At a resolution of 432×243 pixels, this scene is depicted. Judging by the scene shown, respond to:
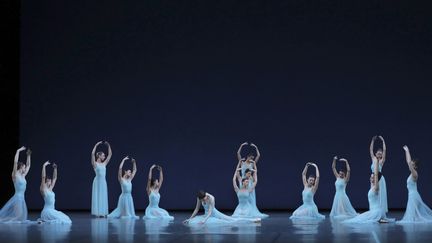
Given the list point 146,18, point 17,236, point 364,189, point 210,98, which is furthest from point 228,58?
point 17,236

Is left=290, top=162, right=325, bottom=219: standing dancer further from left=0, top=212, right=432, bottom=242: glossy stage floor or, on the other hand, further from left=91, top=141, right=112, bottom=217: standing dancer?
left=91, top=141, right=112, bottom=217: standing dancer

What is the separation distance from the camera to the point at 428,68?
1471 cm

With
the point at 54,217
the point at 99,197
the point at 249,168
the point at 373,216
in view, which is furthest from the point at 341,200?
the point at 54,217

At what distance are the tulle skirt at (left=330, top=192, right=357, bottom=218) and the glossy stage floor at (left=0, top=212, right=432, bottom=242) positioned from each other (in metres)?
2.85

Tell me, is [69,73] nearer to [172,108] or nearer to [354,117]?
[172,108]

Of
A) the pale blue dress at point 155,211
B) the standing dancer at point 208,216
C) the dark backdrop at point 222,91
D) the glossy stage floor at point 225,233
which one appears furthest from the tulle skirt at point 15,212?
the dark backdrop at point 222,91

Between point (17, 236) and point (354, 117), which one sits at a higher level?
point (354, 117)

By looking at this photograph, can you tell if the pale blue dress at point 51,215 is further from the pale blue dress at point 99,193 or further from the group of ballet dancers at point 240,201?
the pale blue dress at point 99,193

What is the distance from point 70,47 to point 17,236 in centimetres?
768

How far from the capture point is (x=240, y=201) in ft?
42.0

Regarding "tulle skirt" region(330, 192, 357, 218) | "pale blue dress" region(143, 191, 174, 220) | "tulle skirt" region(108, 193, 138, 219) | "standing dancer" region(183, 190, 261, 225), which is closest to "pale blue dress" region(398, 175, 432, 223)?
"tulle skirt" region(330, 192, 357, 218)

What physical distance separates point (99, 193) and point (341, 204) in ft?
15.8

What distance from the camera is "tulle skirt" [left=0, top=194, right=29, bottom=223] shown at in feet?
37.8

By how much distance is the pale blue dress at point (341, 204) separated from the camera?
13188 mm
